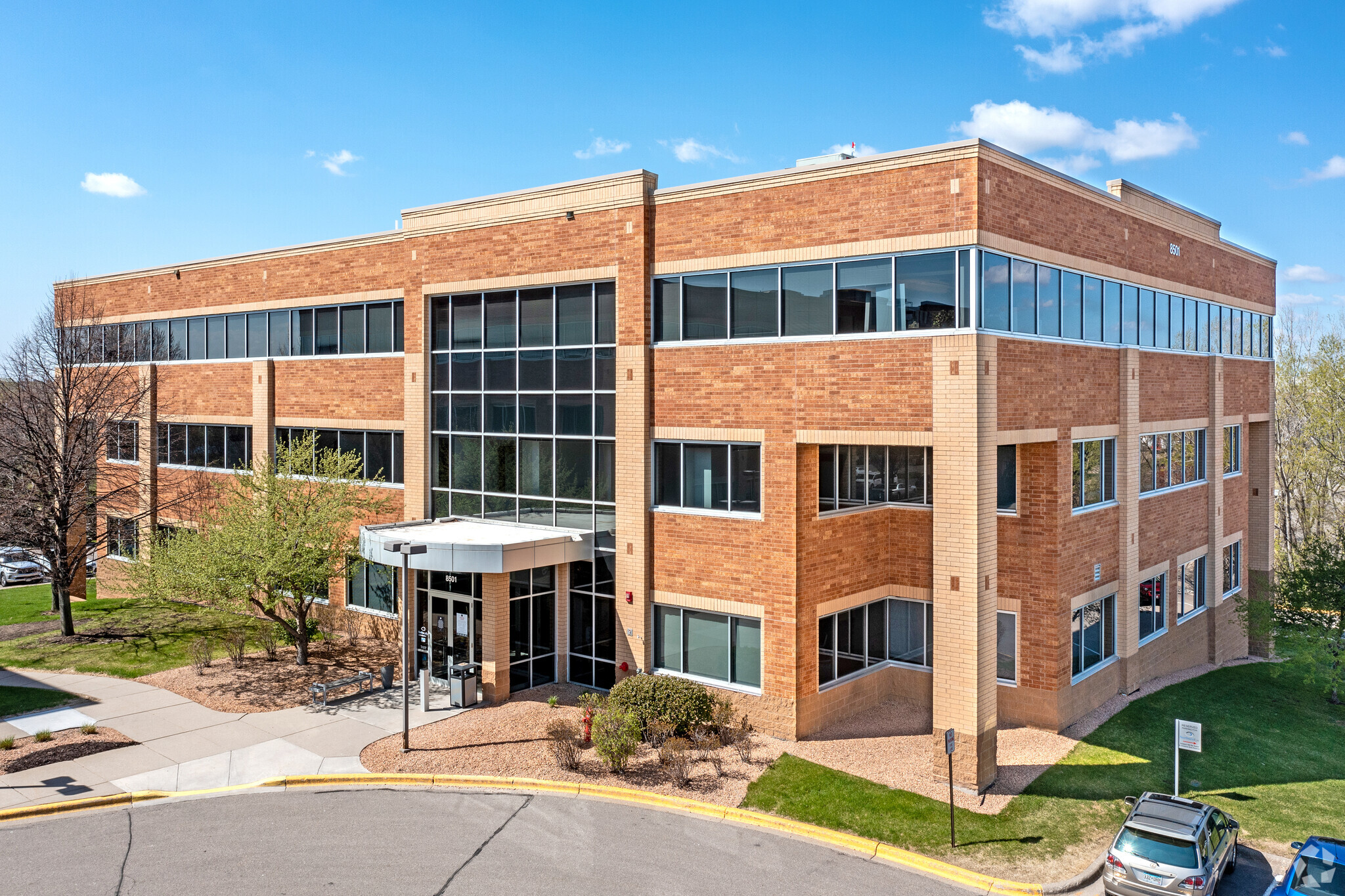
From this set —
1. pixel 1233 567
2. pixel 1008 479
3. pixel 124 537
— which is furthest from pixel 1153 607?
pixel 124 537

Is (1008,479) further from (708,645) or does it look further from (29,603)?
(29,603)

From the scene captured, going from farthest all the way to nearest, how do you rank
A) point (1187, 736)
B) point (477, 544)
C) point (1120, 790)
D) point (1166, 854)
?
1. point (477, 544)
2. point (1120, 790)
3. point (1187, 736)
4. point (1166, 854)

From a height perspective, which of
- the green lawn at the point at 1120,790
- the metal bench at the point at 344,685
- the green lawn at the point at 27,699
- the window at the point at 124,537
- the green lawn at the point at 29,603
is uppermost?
A: the window at the point at 124,537

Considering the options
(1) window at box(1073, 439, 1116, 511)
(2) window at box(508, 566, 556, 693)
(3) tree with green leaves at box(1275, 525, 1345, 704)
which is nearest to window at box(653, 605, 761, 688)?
(2) window at box(508, 566, 556, 693)

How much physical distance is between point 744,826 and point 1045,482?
33.9ft

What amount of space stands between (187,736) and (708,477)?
12.6 m

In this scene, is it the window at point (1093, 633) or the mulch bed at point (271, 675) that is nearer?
the window at point (1093, 633)

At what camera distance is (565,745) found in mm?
17578

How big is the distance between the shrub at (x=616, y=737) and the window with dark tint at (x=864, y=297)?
9.04 m

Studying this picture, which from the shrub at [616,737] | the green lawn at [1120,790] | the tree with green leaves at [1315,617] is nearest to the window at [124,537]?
the shrub at [616,737]

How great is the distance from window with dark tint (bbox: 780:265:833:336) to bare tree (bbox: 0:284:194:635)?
966 inches

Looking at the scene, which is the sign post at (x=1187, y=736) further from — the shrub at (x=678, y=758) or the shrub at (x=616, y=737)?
the shrub at (x=616, y=737)

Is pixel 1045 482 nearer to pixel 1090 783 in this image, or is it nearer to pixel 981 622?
pixel 981 622

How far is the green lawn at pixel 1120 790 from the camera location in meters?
15.0
